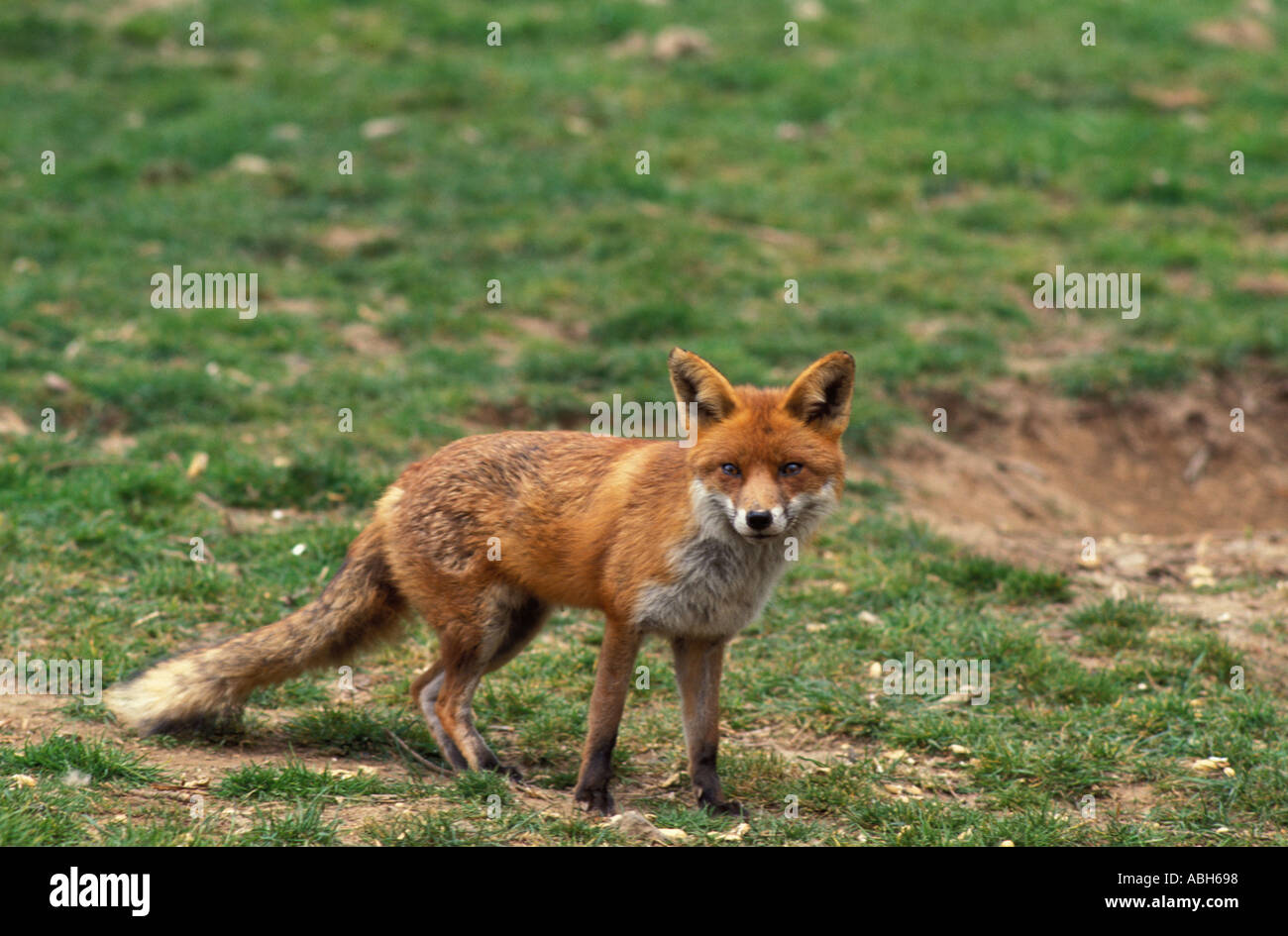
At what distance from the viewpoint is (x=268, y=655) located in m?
5.49

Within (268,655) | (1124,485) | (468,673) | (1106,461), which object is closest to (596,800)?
(468,673)

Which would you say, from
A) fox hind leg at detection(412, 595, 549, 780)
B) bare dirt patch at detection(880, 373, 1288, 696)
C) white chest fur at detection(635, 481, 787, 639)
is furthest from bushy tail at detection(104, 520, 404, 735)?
bare dirt patch at detection(880, 373, 1288, 696)

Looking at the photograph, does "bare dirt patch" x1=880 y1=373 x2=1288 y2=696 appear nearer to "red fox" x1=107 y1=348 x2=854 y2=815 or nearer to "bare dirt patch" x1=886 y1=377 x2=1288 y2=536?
"bare dirt patch" x1=886 y1=377 x2=1288 y2=536

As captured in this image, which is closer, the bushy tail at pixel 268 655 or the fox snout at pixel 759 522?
the fox snout at pixel 759 522

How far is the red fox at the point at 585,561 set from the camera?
4918 millimetres

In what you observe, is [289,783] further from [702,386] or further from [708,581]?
[702,386]

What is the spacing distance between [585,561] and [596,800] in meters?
0.91

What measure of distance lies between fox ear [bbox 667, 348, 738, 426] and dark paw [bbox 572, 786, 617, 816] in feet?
4.81

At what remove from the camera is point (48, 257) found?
10742 mm

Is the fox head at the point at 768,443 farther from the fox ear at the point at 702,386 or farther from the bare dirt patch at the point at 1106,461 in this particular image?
the bare dirt patch at the point at 1106,461

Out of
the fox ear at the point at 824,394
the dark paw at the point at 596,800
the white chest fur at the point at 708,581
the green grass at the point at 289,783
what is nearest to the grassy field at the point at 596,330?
the green grass at the point at 289,783

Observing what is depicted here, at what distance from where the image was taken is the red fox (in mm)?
4918
